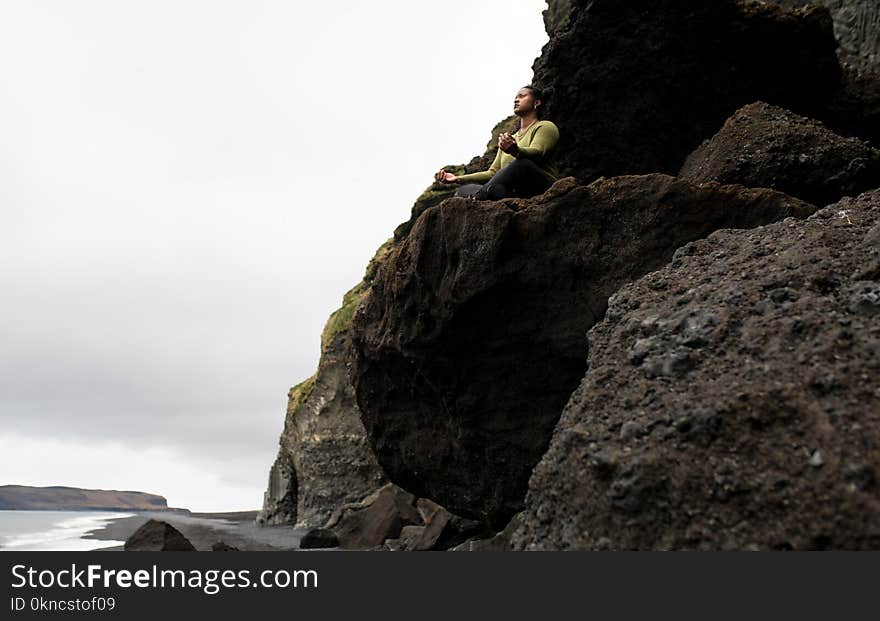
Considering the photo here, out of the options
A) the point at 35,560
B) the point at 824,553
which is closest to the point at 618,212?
the point at 824,553

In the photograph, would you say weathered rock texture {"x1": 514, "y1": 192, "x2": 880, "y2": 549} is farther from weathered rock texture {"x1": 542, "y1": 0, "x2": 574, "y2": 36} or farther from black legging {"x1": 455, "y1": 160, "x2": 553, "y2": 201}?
weathered rock texture {"x1": 542, "y1": 0, "x2": 574, "y2": 36}

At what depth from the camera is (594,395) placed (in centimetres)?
341

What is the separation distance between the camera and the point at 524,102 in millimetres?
6969

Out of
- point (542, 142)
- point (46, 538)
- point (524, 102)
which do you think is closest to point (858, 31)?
point (524, 102)

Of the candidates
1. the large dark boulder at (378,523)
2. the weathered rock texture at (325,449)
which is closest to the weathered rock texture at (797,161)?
Answer: the large dark boulder at (378,523)

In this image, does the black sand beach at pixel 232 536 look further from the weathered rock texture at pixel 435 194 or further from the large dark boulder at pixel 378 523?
the weathered rock texture at pixel 435 194

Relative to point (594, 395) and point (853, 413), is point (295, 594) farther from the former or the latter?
point (853, 413)

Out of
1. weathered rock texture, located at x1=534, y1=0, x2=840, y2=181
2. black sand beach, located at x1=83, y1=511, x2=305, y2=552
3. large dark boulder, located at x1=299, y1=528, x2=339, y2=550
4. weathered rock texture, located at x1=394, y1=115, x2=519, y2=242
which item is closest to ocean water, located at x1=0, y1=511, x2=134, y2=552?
black sand beach, located at x1=83, y1=511, x2=305, y2=552

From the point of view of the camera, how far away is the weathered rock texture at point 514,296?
5.09 meters

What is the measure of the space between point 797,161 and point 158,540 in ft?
26.0

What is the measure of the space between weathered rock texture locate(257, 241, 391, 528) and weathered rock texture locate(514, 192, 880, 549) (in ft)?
56.4

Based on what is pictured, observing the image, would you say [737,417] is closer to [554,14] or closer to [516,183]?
[516,183]

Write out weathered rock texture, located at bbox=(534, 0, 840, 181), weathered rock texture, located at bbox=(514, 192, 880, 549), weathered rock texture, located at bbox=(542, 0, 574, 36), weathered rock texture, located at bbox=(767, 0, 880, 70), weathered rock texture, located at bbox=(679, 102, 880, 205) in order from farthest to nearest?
weathered rock texture, located at bbox=(542, 0, 574, 36) < weathered rock texture, located at bbox=(767, 0, 880, 70) < weathered rock texture, located at bbox=(534, 0, 840, 181) < weathered rock texture, located at bbox=(679, 102, 880, 205) < weathered rock texture, located at bbox=(514, 192, 880, 549)

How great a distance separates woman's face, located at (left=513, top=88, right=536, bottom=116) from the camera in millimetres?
6973
